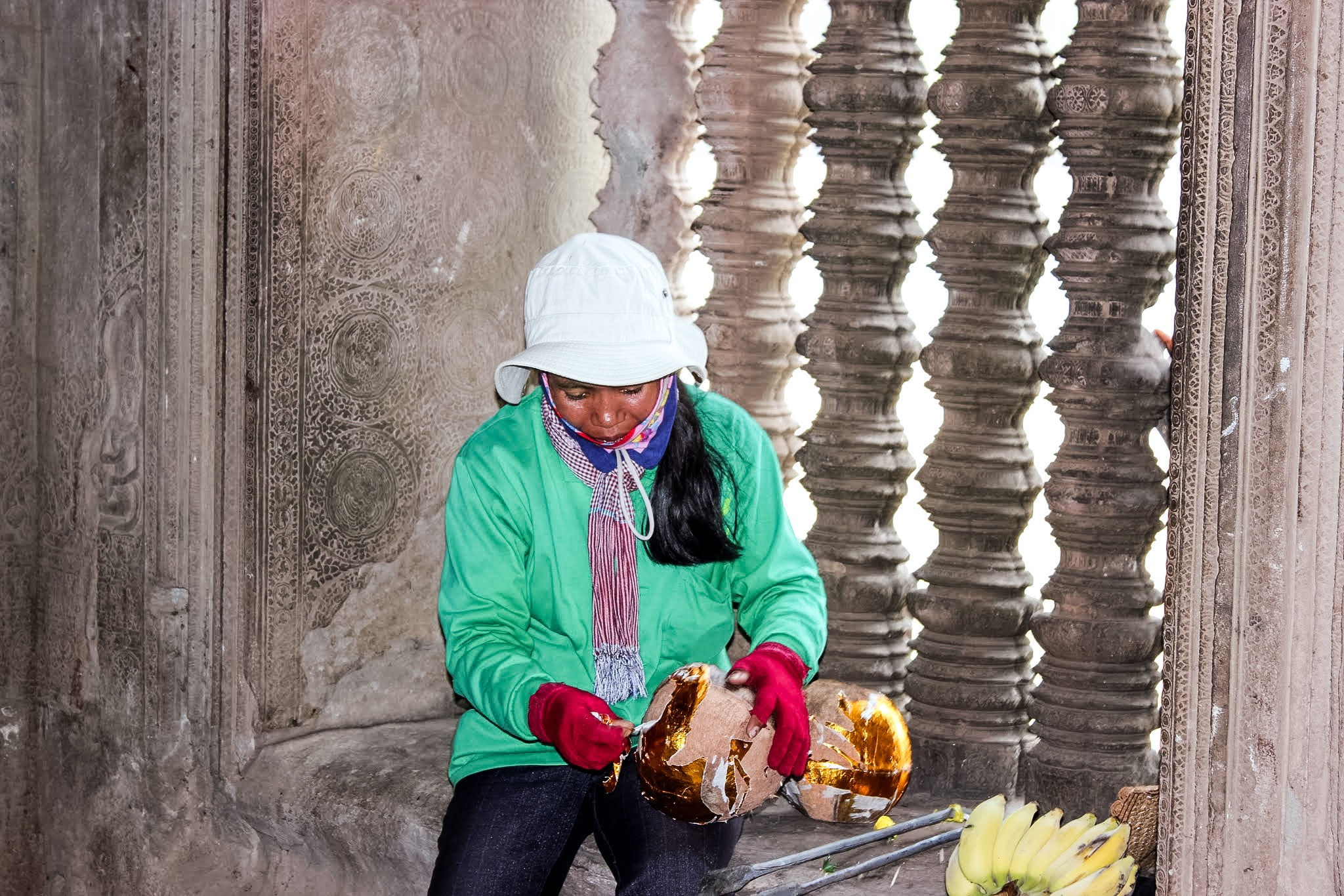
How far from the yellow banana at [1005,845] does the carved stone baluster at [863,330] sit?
1.12m

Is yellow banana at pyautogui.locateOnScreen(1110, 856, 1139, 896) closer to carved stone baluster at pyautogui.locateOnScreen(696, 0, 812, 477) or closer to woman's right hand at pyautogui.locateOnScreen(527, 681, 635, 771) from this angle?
woman's right hand at pyautogui.locateOnScreen(527, 681, 635, 771)

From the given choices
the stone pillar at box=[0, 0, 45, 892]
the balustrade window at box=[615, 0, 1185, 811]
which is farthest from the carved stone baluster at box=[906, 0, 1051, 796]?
the stone pillar at box=[0, 0, 45, 892]

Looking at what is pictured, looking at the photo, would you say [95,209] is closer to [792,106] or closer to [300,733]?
[300,733]

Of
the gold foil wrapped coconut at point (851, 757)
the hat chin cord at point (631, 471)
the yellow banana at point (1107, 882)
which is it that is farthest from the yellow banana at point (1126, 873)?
the hat chin cord at point (631, 471)

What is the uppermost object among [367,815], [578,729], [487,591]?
[487,591]

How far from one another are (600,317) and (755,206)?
127 centimetres

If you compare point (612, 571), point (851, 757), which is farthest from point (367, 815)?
point (851, 757)

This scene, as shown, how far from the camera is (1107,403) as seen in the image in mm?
3316

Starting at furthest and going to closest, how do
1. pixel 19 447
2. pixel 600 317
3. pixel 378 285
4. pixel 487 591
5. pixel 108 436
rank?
pixel 19 447 → pixel 108 436 → pixel 378 285 → pixel 487 591 → pixel 600 317

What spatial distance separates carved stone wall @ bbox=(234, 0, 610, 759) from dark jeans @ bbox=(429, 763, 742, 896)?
1273 millimetres

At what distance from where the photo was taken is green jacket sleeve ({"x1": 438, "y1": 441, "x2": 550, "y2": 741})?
284 centimetres

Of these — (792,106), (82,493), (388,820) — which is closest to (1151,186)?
(792,106)

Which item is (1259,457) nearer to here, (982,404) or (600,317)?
(600,317)

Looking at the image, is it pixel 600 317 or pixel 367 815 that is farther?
pixel 367 815
